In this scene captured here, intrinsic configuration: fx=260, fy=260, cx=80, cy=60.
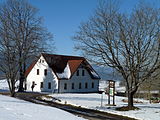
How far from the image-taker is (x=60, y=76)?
49344 millimetres

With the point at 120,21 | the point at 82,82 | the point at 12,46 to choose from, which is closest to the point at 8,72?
the point at 12,46

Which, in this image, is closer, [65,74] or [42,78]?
[65,74]

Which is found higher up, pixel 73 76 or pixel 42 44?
pixel 42 44

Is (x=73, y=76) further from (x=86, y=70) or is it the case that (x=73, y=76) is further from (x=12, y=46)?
(x=12, y=46)

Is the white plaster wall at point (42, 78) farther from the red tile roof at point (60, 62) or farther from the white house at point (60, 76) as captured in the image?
the red tile roof at point (60, 62)

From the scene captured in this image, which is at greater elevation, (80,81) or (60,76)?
(60,76)

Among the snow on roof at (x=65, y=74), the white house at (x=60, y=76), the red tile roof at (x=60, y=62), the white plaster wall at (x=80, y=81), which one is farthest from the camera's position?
the red tile roof at (x=60, y=62)

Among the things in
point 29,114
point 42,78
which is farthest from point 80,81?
point 29,114

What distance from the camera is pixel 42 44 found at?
121ft

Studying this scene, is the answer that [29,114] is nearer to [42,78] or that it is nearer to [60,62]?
[42,78]

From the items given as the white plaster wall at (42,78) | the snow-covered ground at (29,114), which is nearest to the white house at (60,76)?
the white plaster wall at (42,78)

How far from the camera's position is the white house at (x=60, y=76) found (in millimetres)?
49344

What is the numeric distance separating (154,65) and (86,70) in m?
32.5

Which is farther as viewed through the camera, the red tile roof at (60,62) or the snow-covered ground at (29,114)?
the red tile roof at (60,62)
